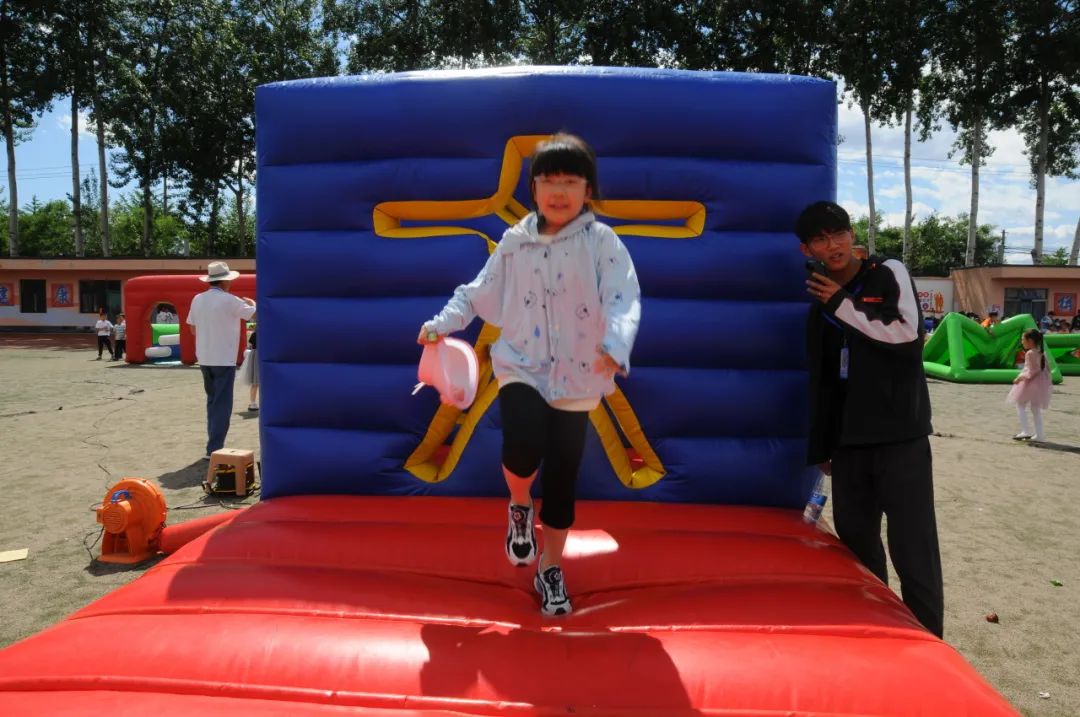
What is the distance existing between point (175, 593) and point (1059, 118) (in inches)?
1177

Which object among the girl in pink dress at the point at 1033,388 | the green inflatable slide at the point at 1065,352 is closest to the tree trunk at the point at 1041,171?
the green inflatable slide at the point at 1065,352

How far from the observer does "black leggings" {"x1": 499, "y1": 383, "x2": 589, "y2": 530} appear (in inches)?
84.0

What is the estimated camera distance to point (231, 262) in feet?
74.9

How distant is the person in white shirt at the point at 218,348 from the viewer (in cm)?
542

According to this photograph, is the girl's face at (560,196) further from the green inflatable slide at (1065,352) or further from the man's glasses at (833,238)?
the green inflatable slide at (1065,352)

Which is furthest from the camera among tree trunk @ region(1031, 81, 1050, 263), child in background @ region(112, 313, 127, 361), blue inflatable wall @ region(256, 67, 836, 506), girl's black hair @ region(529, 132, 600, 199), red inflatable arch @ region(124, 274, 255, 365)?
tree trunk @ region(1031, 81, 1050, 263)

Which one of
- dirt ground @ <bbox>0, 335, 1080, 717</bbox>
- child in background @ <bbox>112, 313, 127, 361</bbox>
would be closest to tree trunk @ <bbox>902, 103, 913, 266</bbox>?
dirt ground @ <bbox>0, 335, 1080, 717</bbox>

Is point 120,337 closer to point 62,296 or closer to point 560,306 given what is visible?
point 62,296

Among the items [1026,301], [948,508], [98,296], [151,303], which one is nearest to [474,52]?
[151,303]

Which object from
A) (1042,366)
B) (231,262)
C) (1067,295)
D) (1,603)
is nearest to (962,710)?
(1,603)

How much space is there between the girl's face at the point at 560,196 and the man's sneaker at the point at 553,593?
3.19 feet

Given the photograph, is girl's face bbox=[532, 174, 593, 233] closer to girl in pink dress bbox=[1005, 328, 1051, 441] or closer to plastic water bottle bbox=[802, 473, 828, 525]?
plastic water bottle bbox=[802, 473, 828, 525]

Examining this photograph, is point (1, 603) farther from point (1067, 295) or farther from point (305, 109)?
point (1067, 295)

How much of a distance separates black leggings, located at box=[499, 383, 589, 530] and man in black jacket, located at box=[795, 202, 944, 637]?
3.11 ft
